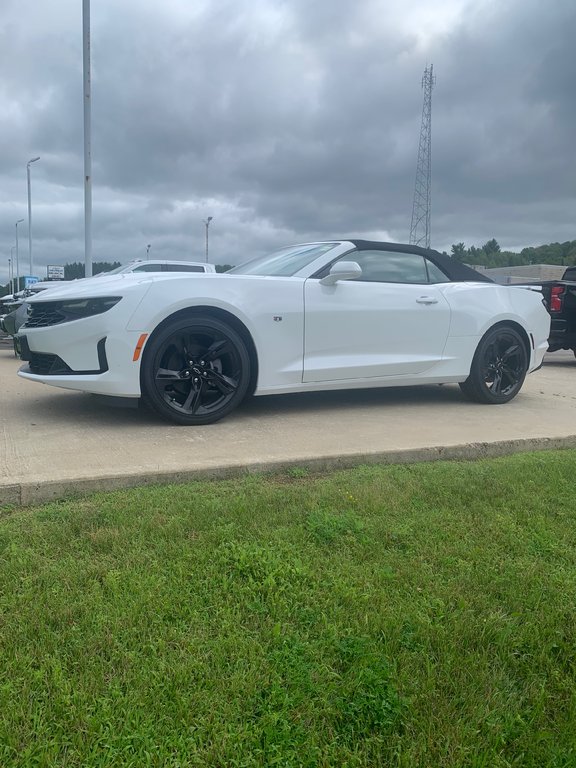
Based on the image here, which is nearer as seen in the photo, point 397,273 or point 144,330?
point 144,330

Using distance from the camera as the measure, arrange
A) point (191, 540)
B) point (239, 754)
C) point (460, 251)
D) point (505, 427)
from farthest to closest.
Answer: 1. point (460, 251)
2. point (505, 427)
3. point (191, 540)
4. point (239, 754)

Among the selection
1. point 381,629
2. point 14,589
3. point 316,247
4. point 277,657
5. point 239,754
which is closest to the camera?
point 239,754

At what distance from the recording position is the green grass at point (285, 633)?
1404 mm

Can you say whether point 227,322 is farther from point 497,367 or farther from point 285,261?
point 497,367

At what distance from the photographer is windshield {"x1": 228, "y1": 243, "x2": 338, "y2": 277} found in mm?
4726

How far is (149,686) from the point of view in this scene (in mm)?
1532

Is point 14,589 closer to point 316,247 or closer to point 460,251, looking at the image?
point 316,247

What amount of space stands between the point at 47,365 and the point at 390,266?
2.78 m

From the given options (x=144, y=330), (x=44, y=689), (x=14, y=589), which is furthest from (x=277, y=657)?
(x=144, y=330)

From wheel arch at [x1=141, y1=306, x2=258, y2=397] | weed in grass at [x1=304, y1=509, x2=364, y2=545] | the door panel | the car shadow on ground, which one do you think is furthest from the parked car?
weed in grass at [x1=304, y1=509, x2=364, y2=545]

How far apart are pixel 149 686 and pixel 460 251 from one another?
105727 mm

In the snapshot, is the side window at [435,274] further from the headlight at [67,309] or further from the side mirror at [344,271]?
the headlight at [67,309]

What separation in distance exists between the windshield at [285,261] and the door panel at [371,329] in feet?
1.04

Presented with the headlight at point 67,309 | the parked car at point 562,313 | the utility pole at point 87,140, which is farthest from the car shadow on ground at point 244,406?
the utility pole at point 87,140
